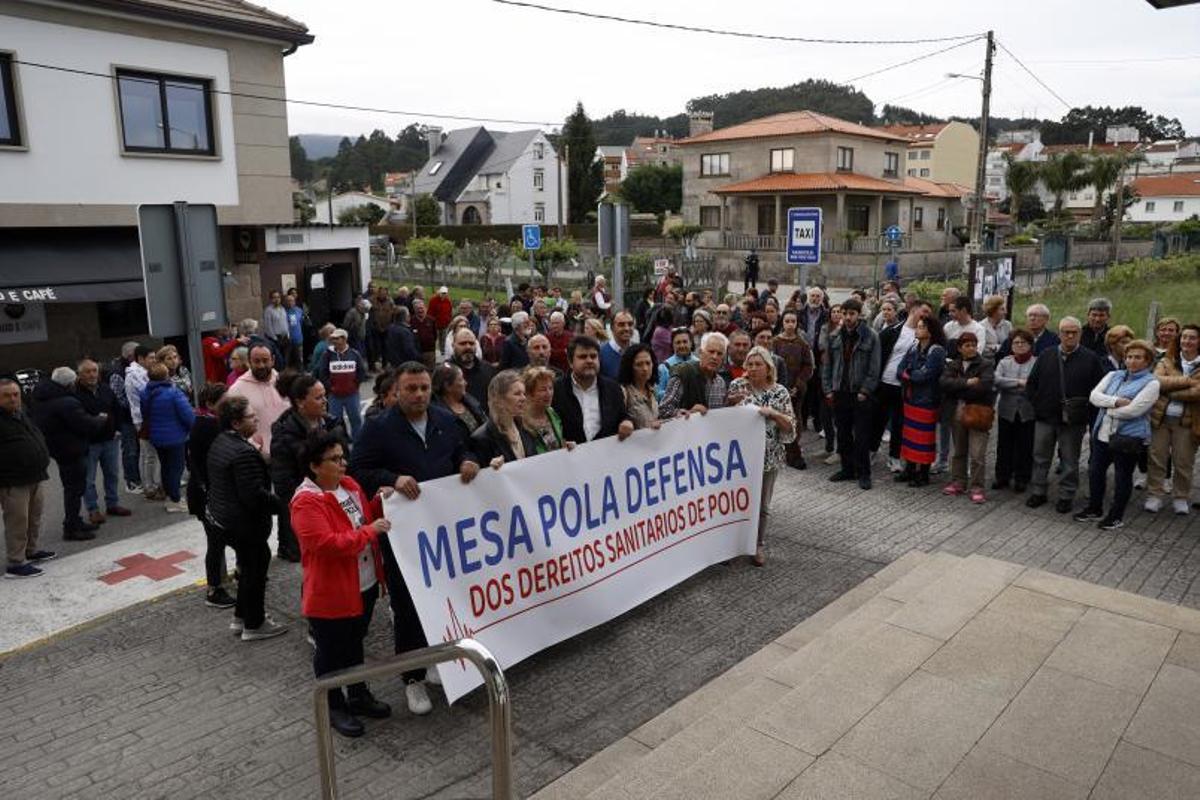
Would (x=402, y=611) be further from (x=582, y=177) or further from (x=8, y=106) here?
(x=582, y=177)

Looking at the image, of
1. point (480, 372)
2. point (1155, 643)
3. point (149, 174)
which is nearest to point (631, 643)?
point (1155, 643)

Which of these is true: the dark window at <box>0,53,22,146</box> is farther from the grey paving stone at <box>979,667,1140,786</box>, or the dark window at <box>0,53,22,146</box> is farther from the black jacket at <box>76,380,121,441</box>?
the grey paving stone at <box>979,667,1140,786</box>

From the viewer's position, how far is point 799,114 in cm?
5544

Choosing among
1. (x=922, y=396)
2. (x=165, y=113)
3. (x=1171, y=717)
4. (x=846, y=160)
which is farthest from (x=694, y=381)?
(x=846, y=160)

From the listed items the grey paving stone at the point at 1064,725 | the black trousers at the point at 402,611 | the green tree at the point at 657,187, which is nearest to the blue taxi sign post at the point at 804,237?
the grey paving stone at the point at 1064,725

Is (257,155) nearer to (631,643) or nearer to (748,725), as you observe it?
(631,643)

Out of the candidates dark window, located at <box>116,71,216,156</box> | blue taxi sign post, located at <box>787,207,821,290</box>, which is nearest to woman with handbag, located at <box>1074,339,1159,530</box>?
blue taxi sign post, located at <box>787,207,821,290</box>

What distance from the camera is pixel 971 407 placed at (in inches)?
348

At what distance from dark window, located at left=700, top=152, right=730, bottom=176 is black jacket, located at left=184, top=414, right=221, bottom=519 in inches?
2107

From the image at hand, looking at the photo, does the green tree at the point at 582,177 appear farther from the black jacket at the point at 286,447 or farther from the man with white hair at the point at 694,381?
the black jacket at the point at 286,447

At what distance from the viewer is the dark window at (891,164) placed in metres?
55.8

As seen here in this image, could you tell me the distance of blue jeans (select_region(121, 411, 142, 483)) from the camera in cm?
963

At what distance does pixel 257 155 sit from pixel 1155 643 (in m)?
16.8

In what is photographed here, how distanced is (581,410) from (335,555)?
2.36m
